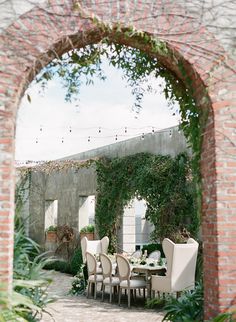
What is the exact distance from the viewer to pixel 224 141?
4727 mm

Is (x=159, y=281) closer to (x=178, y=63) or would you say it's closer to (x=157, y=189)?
(x=157, y=189)

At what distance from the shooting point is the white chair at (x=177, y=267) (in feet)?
25.1

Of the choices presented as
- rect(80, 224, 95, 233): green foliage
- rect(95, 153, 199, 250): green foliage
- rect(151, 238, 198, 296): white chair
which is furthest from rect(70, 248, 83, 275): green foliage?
rect(151, 238, 198, 296): white chair

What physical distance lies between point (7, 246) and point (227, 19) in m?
2.91

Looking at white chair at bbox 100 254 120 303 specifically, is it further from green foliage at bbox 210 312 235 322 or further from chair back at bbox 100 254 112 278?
green foliage at bbox 210 312 235 322

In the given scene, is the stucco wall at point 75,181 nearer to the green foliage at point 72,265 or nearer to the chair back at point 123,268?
the green foliage at point 72,265

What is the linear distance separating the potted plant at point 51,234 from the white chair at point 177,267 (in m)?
7.71

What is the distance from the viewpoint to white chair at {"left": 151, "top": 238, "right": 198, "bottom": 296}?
766 centimetres

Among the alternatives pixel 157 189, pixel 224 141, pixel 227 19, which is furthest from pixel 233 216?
pixel 157 189

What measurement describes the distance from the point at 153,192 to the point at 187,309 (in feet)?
17.5

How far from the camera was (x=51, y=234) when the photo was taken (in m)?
15.4

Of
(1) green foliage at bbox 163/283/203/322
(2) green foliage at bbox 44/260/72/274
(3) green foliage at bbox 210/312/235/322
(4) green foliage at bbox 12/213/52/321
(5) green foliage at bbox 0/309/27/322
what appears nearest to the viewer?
(5) green foliage at bbox 0/309/27/322

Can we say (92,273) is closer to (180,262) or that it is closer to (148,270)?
(148,270)

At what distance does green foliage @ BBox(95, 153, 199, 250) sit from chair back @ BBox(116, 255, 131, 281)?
6.09 ft
